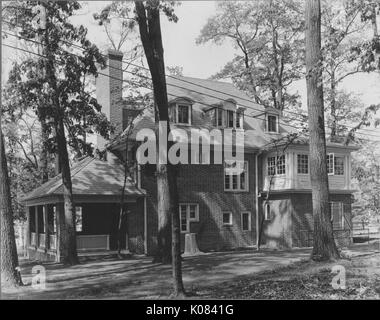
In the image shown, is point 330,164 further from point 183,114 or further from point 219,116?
point 183,114

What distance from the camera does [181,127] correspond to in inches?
912

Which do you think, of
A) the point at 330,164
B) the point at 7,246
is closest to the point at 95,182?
the point at 7,246

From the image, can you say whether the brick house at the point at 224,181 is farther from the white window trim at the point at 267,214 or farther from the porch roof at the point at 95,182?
the porch roof at the point at 95,182

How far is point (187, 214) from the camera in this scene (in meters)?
23.0

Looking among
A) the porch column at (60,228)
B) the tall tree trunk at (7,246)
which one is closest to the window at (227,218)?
the porch column at (60,228)

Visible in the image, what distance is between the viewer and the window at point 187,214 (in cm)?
2284

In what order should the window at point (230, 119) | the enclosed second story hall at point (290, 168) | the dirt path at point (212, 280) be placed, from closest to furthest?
the dirt path at point (212, 280)
the enclosed second story hall at point (290, 168)
the window at point (230, 119)

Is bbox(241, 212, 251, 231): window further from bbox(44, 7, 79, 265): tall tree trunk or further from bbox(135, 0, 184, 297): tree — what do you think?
bbox(44, 7, 79, 265): tall tree trunk

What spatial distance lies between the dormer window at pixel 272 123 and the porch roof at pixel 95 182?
345 inches

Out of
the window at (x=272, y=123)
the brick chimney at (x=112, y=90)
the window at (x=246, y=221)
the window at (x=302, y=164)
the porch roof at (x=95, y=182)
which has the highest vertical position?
the brick chimney at (x=112, y=90)

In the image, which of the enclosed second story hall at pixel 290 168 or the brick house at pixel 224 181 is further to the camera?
the enclosed second story hall at pixel 290 168

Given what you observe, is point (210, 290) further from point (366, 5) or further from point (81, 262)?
point (81, 262)

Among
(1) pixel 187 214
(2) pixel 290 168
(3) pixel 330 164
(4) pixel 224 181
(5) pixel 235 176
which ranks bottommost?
(1) pixel 187 214

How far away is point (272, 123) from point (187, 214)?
764 centimetres
